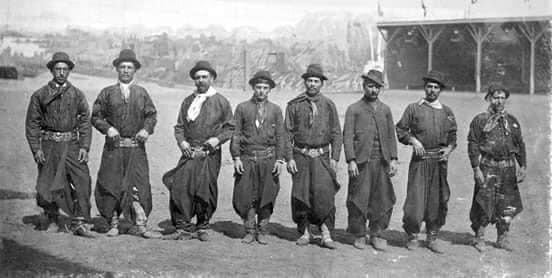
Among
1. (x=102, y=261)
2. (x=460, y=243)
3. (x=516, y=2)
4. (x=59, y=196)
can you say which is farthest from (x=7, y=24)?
(x=516, y=2)

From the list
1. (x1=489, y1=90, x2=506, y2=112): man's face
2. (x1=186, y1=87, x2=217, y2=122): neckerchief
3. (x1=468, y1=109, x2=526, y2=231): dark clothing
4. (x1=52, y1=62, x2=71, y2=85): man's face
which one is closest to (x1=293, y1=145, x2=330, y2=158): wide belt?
(x1=186, y1=87, x2=217, y2=122): neckerchief

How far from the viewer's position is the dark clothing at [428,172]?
542cm

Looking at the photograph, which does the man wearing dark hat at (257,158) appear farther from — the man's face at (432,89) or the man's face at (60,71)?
the man's face at (60,71)

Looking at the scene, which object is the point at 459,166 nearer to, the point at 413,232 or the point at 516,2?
the point at 516,2

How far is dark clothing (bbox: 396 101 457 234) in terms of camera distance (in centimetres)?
542

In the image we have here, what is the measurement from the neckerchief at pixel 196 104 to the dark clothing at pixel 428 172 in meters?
1.86

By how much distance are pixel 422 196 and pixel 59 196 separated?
3373 mm

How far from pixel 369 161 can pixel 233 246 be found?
4.86 ft

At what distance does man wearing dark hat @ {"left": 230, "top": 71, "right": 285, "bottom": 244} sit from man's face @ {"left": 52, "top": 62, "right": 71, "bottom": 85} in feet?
5.45

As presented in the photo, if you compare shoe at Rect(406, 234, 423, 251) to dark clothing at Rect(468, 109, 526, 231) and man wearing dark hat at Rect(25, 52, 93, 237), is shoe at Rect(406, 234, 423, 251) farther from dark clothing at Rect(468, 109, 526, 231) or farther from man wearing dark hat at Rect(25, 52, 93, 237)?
man wearing dark hat at Rect(25, 52, 93, 237)

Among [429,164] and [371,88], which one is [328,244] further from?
[371,88]

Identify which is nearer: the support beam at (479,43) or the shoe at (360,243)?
the shoe at (360,243)

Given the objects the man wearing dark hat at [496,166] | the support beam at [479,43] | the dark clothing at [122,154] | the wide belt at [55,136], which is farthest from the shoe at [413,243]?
the support beam at [479,43]

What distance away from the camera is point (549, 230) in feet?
19.3
